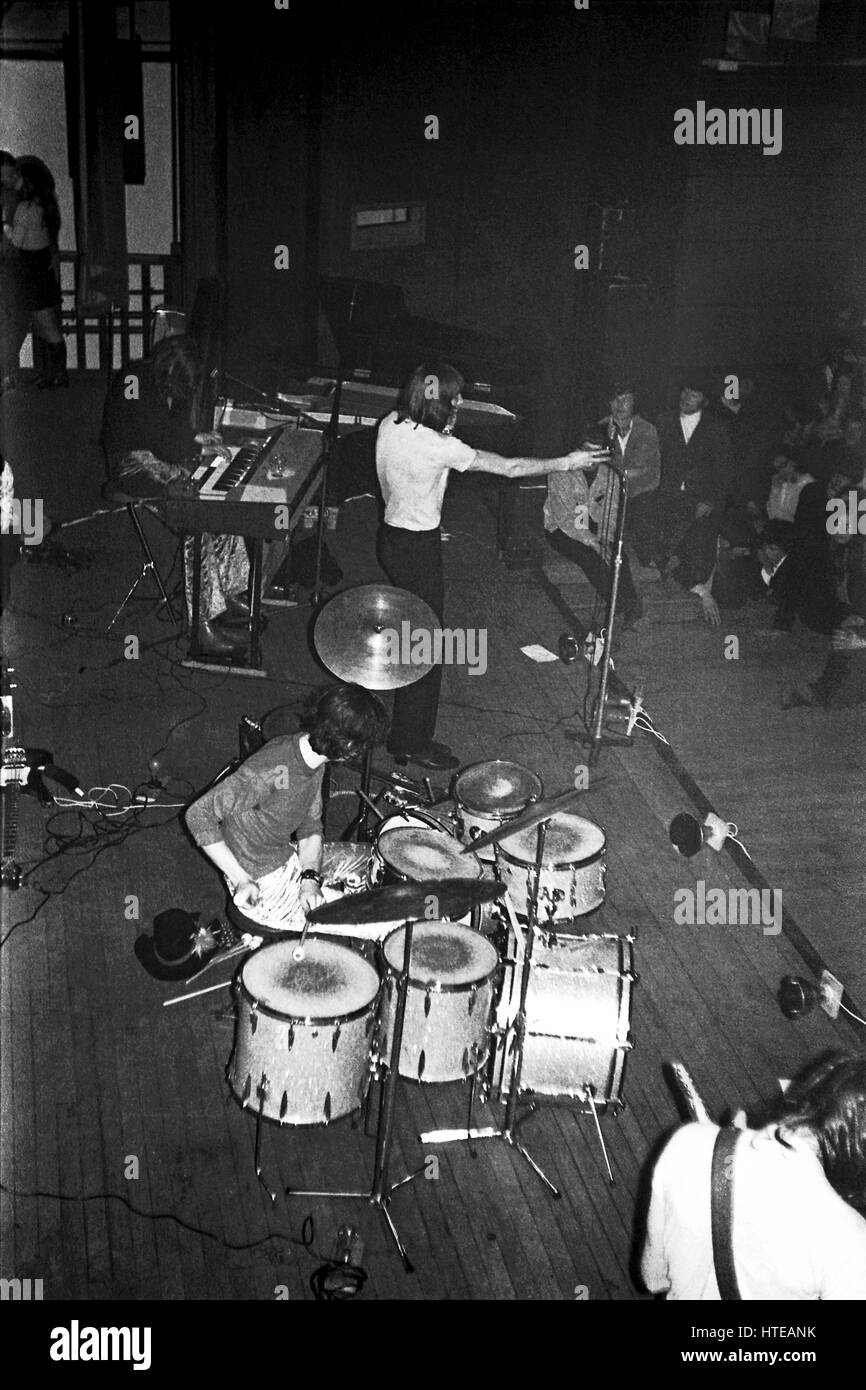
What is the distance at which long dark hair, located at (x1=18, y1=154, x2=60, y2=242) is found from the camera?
463 inches

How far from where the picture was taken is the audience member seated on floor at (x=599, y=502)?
874 cm

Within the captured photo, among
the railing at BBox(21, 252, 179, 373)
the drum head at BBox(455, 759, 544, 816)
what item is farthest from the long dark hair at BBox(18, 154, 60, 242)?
the drum head at BBox(455, 759, 544, 816)

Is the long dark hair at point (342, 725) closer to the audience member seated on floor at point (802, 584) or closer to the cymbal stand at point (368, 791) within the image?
the cymbal stand at point (368, 791)

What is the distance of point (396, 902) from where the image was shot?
182 inches

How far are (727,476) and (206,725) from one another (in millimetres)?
3892

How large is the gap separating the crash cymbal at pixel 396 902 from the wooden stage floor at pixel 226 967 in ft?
3.38

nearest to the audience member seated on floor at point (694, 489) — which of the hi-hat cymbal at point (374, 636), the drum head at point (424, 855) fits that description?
the hi-hat cymbal at point (374, 636)

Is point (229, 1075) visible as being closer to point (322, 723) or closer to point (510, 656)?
point (322, 723)

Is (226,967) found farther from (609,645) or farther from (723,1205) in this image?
(723,1205)

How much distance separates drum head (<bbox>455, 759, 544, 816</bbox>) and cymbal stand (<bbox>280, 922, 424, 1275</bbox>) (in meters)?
1.26

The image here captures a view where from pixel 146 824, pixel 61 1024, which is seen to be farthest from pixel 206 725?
pixel 61 1024

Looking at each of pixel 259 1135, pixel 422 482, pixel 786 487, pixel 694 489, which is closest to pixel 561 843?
pixel 259 1135

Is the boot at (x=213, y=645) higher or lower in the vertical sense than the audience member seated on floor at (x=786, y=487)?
lower

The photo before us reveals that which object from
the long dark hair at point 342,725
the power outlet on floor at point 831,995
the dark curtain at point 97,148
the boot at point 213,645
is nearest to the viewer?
the long dark hair at point 342,725
